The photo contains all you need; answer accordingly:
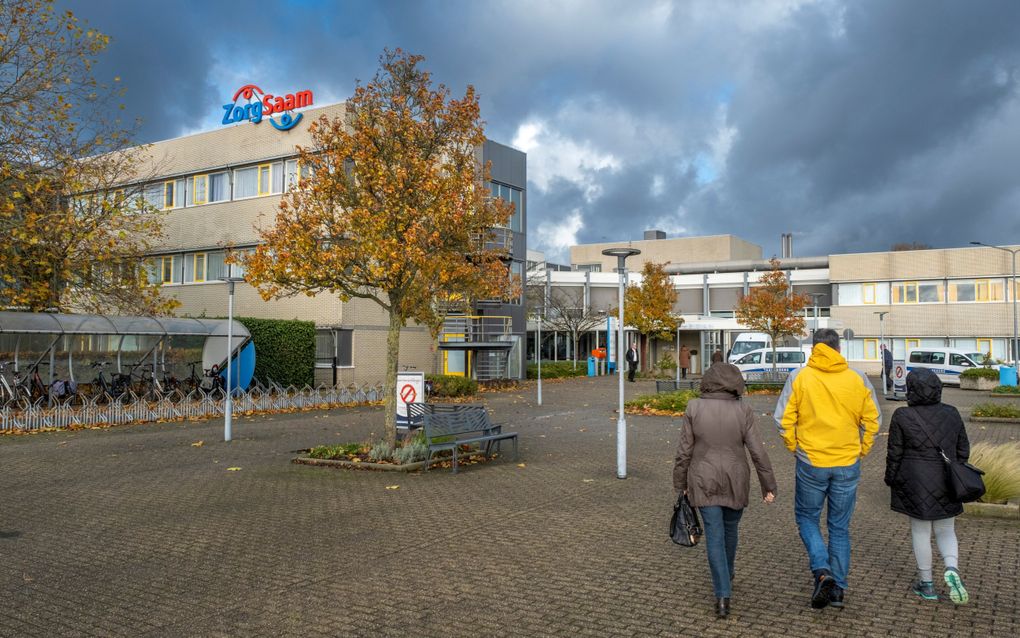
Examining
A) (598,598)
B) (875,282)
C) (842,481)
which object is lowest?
(598,598)

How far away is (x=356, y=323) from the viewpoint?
102 ft

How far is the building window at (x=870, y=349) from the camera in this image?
5122cm

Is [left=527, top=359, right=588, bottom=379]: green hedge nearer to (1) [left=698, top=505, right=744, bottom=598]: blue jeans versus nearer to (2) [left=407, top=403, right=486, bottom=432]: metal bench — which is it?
(2) [left=407, top=403, right=486, bottom=432]: metal bench

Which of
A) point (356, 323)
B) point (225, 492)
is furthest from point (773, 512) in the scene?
point (356, 323)

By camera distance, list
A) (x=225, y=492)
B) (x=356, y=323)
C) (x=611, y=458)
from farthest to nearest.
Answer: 1. (x=356, y=323)
2. (x=611, y=458)
3. (x=225, y=492)

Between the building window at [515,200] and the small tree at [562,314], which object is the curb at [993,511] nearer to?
the building window at [515,200]

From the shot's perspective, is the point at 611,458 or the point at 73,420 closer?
the point at 611,458

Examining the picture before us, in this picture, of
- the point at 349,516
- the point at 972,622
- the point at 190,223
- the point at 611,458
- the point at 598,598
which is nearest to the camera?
the point at 972,622

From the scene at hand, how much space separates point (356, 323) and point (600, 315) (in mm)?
22198

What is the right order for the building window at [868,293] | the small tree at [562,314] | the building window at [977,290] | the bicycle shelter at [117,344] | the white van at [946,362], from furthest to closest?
the building window at [868,293]
the small tree at [562,314]
the building window at [977,290]
the white van at [946,362]
the bicycle shelter at [117,344]

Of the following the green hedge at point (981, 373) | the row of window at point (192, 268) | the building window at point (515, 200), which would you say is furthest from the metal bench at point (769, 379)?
the row of window at point (192, 268)

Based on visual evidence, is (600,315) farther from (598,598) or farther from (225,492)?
(598,598)

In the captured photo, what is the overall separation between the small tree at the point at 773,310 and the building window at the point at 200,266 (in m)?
23.4

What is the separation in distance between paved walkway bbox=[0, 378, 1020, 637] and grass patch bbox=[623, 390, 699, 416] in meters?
9.32
